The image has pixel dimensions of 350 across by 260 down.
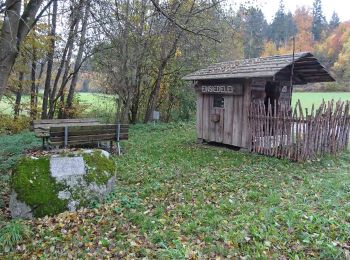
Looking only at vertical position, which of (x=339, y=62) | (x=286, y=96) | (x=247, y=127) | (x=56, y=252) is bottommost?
(x=56, y=252)

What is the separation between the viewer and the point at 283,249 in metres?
4.05

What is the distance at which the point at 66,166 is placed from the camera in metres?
5.67

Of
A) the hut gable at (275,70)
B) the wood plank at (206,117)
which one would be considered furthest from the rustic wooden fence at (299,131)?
the wood plank at (206,117)

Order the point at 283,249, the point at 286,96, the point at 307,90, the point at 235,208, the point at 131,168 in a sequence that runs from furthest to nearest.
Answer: the point at 307,90
the point at 286,96
the point at 131,168
the point at 235,208
the point at 283,249

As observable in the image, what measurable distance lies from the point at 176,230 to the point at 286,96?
912cm

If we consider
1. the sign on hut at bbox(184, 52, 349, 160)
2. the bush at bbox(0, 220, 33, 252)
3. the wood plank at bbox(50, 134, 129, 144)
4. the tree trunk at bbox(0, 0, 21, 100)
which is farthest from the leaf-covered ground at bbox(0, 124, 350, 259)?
the tree trunk at bbox(0, 0, 21, 100)

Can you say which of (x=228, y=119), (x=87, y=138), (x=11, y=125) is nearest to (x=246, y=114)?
(x=228, y=119)

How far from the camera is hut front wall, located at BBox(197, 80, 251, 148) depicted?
10.9 meters

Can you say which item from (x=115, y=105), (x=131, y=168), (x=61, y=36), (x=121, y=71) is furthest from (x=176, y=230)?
(x=115, y=105)

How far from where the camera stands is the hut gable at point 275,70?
10.0 meters

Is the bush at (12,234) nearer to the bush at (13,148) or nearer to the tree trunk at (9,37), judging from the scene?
the tree trunk at (9,37)

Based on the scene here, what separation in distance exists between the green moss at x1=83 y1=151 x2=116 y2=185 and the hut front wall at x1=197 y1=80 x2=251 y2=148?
6028 mm

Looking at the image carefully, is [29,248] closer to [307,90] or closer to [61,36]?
[61,36]

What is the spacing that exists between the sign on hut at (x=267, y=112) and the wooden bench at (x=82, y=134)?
380 cm
